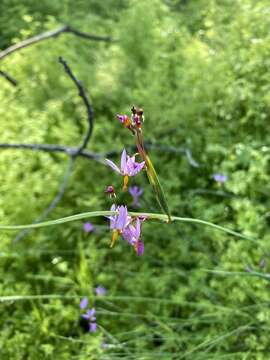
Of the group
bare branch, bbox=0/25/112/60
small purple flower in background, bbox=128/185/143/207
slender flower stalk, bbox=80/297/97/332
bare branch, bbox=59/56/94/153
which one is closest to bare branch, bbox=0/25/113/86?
bare branch, bbox=0/25/112/60

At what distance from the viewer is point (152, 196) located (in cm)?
187

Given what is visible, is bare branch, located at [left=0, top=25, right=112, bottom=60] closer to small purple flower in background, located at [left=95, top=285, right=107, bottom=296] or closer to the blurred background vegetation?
the blurred background vegetation

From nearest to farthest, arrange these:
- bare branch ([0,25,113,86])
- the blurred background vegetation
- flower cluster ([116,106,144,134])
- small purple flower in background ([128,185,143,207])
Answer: flower cluster ([116,106,144,134]) < small purple flower in background ([128,185,143,207]) < the blurred background vegetation < bare branch ([0,25,113,86])

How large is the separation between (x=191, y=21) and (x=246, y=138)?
61.6 inches

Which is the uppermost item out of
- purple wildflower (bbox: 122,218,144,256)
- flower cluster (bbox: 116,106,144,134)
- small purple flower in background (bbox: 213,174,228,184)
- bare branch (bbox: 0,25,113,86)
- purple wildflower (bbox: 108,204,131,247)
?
Result: bare branch (bbox: 0,25,113,86)

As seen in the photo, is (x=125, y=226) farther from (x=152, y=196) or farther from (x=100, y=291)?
(x=152, y=196)

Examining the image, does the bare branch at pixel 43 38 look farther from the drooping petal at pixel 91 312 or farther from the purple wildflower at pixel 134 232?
the purple wildflower at pixel 134 232

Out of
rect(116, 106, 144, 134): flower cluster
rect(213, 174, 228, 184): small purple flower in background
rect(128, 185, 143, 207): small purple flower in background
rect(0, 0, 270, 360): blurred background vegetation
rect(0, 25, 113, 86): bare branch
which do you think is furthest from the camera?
rect(0, 25, 113, 86): bare branch

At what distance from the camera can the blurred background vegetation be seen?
140cm

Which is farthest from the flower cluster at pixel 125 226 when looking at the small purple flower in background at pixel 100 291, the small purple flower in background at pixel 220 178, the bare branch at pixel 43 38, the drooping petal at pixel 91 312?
the bare branch at pixel 43 38

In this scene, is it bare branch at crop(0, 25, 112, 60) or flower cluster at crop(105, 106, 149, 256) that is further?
bare branch at crop(0, 25, 112, 60)

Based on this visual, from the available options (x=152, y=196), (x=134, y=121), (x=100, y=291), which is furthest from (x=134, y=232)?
(x=152, y=196)

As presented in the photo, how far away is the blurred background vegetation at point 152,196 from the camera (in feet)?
4.60

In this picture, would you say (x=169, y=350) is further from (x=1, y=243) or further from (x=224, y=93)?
(x=224, y=93)
